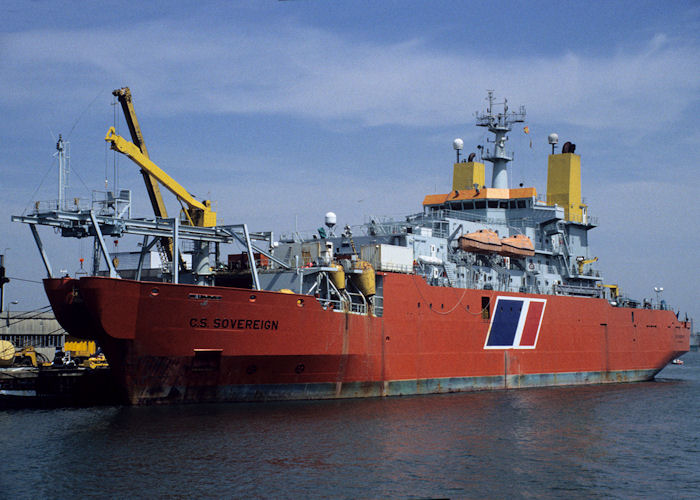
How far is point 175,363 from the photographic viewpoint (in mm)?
26172

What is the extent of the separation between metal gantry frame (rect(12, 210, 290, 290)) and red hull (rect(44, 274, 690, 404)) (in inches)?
66.7

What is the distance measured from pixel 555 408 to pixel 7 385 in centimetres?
2102

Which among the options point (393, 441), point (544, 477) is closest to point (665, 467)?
point (544, 477)

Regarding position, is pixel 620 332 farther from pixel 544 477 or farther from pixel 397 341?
pixel 544 477

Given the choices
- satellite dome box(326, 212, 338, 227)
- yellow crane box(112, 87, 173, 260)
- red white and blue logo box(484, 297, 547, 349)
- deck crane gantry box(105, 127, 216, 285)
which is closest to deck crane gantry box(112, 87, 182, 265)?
yellow crane box(112, 87, 173, 260)

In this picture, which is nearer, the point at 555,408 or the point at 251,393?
the point at 251,393

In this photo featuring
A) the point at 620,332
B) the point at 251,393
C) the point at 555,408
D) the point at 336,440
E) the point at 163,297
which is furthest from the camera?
the point at 620,332

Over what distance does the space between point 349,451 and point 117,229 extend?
42.4 ft

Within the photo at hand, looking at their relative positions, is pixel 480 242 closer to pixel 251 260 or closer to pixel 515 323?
pixel 515 323

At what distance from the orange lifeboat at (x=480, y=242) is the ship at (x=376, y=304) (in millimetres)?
66

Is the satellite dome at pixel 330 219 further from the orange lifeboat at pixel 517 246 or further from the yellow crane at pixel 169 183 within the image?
the orange lifeboat at pixel 517 246

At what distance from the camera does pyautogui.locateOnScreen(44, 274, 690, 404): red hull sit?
84.1 feet

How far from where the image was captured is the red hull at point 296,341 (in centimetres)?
2562

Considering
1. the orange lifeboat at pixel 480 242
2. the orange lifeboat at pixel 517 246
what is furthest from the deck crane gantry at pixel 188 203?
the orange lifeboat at pixel 517 246
